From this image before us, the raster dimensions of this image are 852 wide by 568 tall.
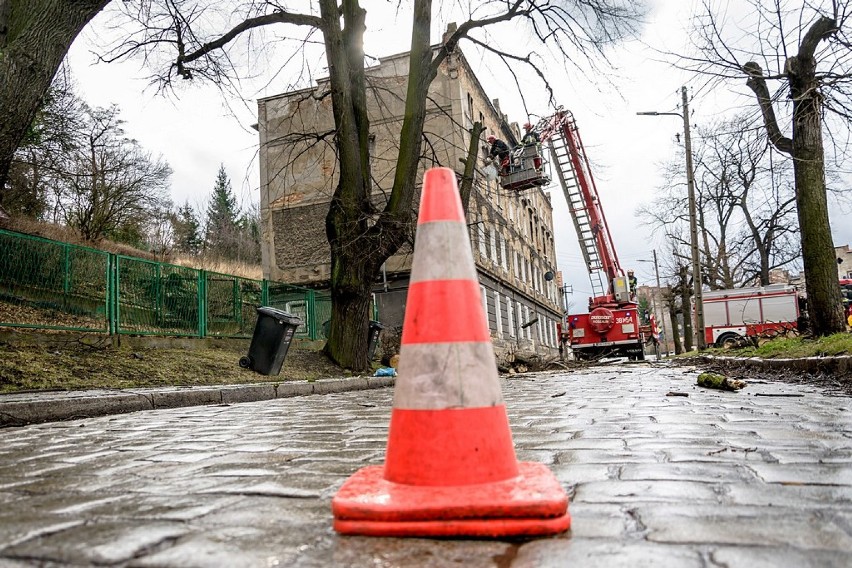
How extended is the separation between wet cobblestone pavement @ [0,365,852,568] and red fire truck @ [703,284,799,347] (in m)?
29.0

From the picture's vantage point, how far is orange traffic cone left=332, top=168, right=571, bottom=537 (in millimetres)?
1637

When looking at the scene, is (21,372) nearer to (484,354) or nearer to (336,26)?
(484,354)

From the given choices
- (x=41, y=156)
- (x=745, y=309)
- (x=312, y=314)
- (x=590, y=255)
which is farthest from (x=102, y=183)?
(x=745, y=309)

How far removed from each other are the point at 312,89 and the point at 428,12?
10.3 feet

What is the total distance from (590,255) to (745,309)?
33.3 ft

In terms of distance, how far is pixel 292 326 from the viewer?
10734 millimetres

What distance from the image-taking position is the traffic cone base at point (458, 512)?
161 cm

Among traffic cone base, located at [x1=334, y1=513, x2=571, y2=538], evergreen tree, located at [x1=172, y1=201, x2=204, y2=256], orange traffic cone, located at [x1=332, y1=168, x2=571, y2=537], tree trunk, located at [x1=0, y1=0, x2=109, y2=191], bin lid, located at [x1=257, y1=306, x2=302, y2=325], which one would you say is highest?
evergreen tree, located at [x1=172, y1=201, x2=204, y2=256]

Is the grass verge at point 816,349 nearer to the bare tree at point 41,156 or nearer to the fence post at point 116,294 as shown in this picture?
the fence post at point 116,294

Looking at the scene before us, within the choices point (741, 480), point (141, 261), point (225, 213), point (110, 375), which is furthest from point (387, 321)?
point (225, 213)

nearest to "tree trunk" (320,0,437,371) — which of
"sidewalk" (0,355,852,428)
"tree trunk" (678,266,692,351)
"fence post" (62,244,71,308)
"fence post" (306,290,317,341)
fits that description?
"sidewalk" (0,355,852,428)

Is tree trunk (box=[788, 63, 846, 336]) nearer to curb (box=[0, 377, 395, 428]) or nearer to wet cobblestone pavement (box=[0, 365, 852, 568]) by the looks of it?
wet cobblestone pavement (box=[0, 365, 852, 568])

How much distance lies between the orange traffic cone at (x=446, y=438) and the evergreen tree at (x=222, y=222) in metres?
45.3

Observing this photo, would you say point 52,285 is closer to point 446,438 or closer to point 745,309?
point 446,438
